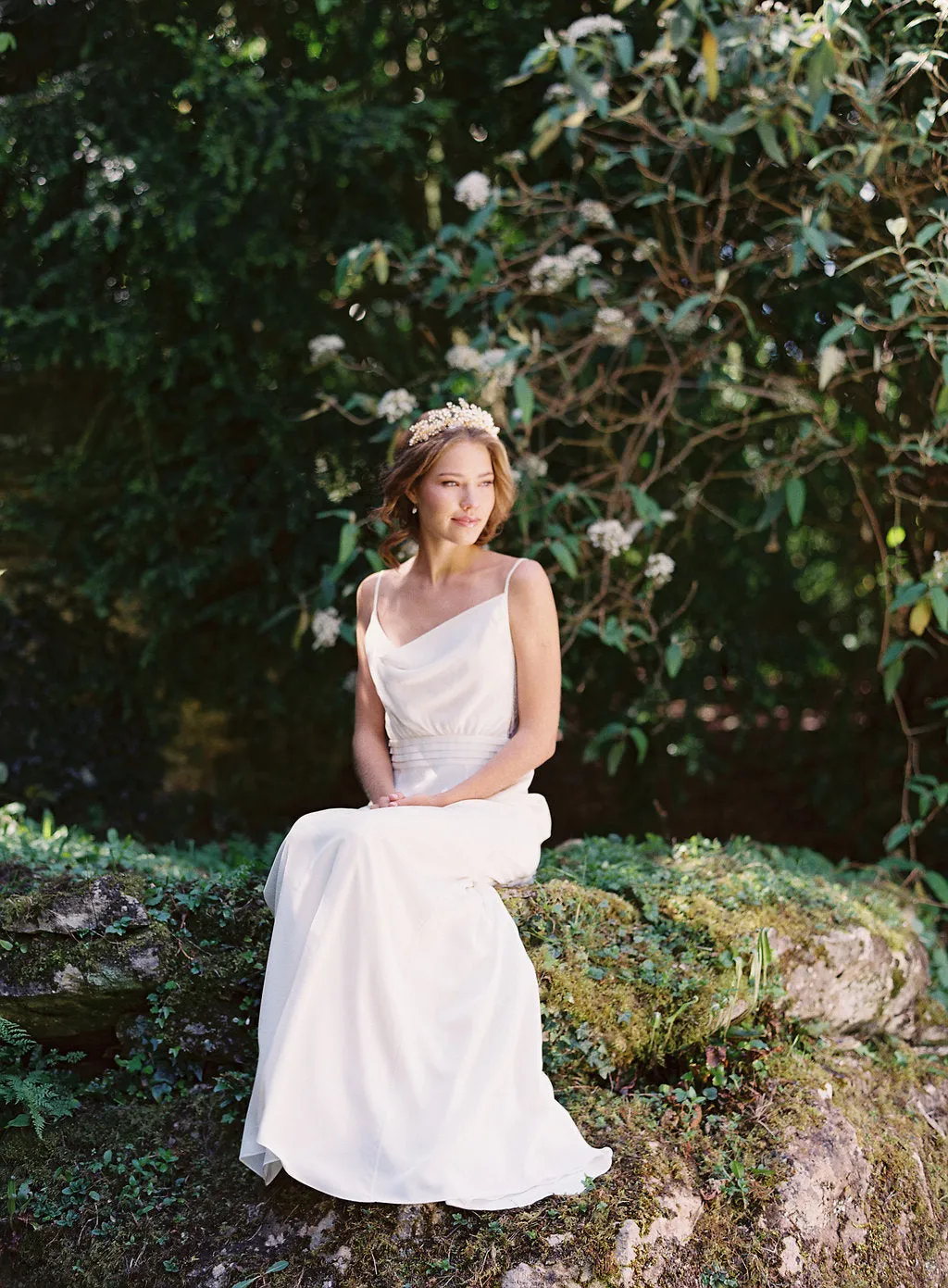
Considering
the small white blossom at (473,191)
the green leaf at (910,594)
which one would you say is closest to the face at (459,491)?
the small white blossom at (473,191)

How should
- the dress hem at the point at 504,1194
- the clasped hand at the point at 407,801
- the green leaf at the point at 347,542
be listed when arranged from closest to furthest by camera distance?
1. the dress hem at the point at 504,1194
2. the clasped hand at the point at 407,801
3. the green leaf at the point at 347,542

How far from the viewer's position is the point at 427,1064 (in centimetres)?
266

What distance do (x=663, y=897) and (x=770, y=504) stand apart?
1.51 m

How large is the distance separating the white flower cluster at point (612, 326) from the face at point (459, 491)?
1.15m

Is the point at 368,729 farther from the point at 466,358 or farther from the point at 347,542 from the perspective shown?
the point at 466,358

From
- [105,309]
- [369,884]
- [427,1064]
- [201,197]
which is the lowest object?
[427,1064]

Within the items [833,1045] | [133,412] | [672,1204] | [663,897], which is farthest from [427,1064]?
[133,412]

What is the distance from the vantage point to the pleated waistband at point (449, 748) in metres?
3.31

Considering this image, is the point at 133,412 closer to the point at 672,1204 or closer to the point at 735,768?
the point at 735,768

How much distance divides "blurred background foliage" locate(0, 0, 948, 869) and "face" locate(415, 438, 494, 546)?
3.13 ft

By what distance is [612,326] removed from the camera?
4234mm

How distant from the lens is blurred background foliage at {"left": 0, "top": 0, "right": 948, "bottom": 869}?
15.1ft

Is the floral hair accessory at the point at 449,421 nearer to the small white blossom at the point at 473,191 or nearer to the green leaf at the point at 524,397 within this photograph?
Result: the green leaf at the point at 524,397

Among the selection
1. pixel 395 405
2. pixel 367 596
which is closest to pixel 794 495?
pixel 395 405
